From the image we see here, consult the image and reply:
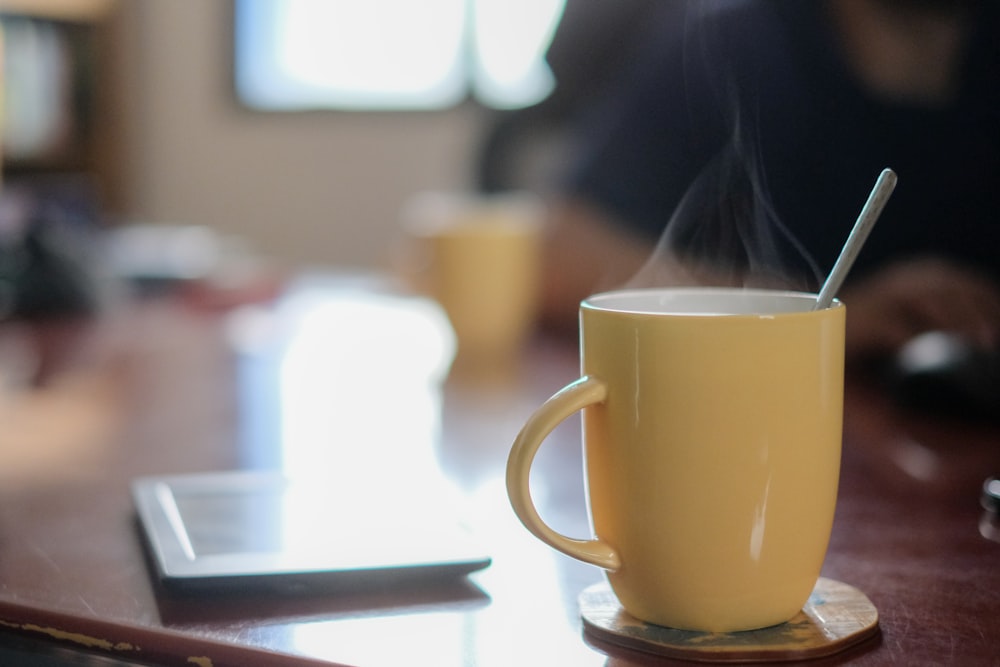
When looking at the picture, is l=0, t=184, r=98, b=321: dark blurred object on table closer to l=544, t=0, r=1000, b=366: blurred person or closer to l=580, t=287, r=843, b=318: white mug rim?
l=544, t=0, r=1000, b=366: blurred person

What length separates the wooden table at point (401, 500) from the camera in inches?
15.6

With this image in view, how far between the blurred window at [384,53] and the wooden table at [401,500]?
225 cm

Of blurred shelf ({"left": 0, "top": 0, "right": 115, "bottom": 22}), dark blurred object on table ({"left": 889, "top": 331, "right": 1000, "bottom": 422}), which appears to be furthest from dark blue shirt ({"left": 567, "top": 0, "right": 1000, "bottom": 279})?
blurred shelf ({"left": 0, "top": 0, "right": 115, "bottom": 22})

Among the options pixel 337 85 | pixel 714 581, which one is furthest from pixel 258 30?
pixel 714 581

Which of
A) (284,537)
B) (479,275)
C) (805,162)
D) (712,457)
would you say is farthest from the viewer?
(479,275)

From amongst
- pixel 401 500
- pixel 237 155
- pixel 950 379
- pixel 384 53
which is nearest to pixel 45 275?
pixel 401 500

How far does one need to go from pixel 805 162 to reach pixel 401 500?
48cm

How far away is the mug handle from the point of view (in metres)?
0.41

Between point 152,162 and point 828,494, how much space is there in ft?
11.3

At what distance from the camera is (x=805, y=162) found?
872mm

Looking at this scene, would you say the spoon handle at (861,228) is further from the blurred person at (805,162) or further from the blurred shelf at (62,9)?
the blurred shelf at (62,9)

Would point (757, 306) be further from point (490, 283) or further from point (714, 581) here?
point (490, 283)

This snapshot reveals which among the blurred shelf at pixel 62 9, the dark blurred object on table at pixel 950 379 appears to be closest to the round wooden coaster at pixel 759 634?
the dark blurred object on table at pixel 950 379

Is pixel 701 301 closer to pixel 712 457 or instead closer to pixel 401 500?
pixel 712 457
